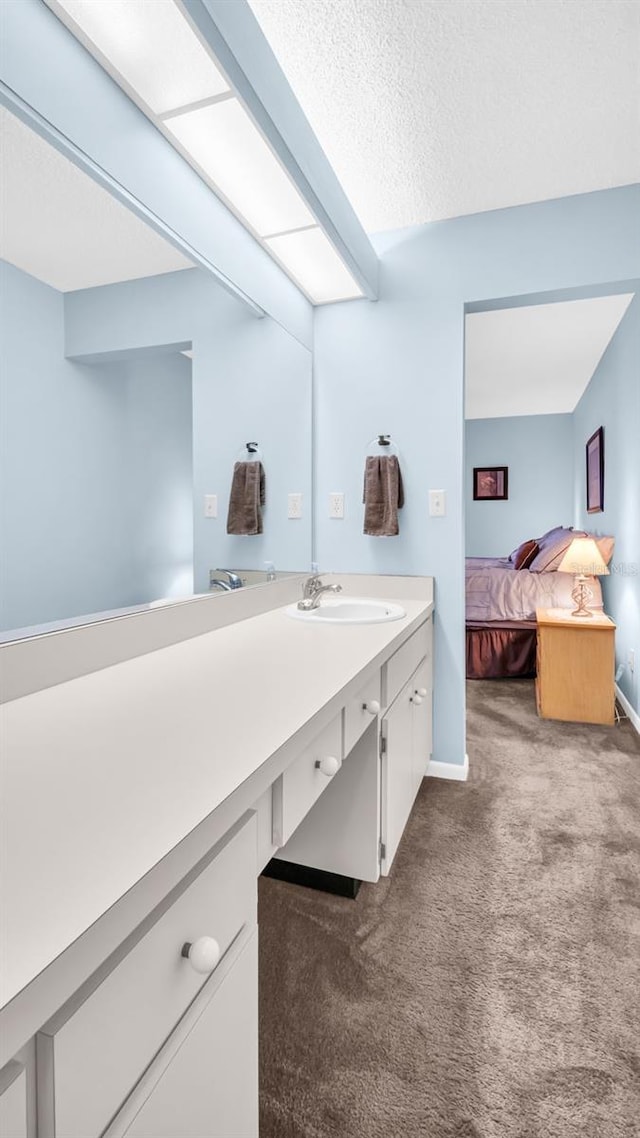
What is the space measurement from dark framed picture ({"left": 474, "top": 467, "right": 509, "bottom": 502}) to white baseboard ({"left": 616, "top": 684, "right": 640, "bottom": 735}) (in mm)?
4025

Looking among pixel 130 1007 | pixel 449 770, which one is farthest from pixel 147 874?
pixel 449 770

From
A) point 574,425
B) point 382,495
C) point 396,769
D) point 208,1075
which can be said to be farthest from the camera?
point 574,425

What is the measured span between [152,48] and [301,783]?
1528 millimetres

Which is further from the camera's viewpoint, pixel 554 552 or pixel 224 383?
pixel 554 552

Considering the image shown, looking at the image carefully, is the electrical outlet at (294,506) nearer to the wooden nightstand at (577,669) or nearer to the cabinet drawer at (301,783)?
the cabinet drawer at (301,783)

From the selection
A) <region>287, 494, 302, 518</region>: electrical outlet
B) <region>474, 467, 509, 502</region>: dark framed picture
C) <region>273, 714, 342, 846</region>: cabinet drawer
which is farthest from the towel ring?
<region>474, 467, 509, 502</region>: dark framed picture

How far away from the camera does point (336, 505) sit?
8.30ft

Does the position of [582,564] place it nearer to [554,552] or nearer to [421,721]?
[554,552]

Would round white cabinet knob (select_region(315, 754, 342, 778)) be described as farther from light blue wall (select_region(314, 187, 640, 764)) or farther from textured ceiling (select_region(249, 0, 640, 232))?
textured ceiling (select_region(249, 0, 640, 232))

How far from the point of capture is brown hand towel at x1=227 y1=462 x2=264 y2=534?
1.73m

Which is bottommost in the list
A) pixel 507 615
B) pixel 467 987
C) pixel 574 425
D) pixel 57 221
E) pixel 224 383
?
pixel 467 987

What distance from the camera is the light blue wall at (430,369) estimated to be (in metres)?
2.22

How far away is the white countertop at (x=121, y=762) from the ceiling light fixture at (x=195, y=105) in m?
1.31

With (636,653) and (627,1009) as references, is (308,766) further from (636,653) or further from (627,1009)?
(636,653)
